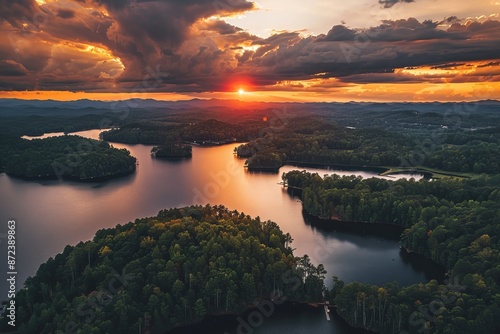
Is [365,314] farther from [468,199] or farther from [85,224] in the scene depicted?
[85,224]

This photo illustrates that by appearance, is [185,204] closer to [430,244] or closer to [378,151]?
[430,244]

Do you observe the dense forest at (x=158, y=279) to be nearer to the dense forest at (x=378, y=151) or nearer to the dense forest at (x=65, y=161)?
the dense forest at (x=65, y=161)

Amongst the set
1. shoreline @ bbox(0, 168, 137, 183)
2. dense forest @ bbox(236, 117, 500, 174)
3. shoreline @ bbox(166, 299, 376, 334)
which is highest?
dense forest @ bbox(236, 117, 500, 174)

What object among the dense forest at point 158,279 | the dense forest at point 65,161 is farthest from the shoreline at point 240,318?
the dense forest at point 65,161

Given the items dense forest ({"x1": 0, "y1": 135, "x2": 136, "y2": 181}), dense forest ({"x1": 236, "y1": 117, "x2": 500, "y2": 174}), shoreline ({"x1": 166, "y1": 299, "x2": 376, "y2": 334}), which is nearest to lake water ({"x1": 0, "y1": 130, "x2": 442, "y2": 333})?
shoreline ({"x1": 166, "y1": 299, "x2": 376, "y2": 334})

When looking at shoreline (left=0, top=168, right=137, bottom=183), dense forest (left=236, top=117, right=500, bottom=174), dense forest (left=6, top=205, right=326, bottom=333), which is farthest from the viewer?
dense forest (left=236, top=117, right=500, bottom=174)

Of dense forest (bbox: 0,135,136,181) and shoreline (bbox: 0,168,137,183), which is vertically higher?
dense forest (bbox: 0,135,136,181)

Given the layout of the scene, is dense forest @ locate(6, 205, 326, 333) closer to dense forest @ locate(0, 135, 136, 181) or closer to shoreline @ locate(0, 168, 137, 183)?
shoreline @ locate(0, 168, 137, 183)
